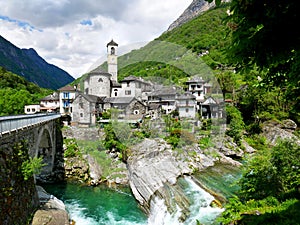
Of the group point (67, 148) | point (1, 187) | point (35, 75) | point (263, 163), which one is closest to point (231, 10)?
point (1, 187)

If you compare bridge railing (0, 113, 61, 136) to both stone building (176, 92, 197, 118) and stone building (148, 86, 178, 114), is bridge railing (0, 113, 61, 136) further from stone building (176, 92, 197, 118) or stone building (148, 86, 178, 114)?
stone building (148, 86, 178, 114)

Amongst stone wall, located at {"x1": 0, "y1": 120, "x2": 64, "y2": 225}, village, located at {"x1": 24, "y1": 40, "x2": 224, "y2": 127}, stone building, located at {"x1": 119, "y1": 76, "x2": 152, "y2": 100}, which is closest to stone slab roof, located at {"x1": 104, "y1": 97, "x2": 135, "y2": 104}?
village, located at {"x1": 24, "y1": 40, "x2": 224, "y2": 127}

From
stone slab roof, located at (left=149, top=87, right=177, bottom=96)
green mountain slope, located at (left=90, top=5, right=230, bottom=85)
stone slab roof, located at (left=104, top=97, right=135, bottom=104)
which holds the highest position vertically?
green mountain slope, located at (left=90, top=5, right=230, bottom=85)

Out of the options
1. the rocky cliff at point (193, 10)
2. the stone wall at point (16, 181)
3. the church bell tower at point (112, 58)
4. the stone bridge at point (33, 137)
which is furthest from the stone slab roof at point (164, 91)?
the rocky cliff at point (193, 10)

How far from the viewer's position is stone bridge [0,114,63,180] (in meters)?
10.9

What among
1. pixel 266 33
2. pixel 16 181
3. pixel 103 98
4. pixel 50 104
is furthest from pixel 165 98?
pixel 266 33

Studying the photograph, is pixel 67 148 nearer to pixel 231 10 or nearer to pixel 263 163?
pixel 263 163

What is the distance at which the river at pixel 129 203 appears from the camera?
13828 millimetres

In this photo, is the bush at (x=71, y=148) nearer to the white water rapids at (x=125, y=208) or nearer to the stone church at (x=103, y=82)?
the white water rapids at (x=125, y=208)

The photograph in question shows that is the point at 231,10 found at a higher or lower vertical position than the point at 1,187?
higher

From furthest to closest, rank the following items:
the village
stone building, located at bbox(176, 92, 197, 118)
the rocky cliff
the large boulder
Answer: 1. the rocky cliff
2. the village
3. stone building, located at bbox(176, 92, 197, 118)
4. the large boulder

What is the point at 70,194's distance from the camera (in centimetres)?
1989

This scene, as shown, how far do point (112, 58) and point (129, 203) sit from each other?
31.7 metres

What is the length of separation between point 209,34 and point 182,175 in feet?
192
